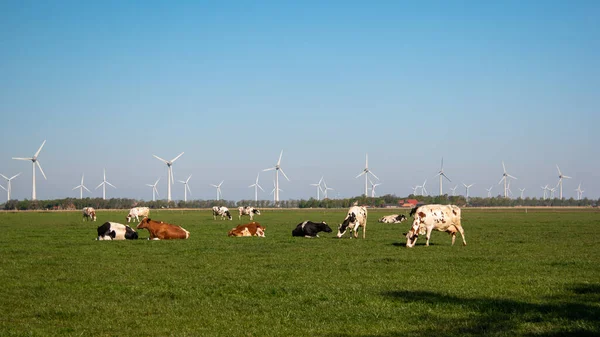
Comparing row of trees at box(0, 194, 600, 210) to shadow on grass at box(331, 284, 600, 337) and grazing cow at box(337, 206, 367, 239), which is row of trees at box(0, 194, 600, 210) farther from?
shadow on grass at box(331, 284, 600, 337)

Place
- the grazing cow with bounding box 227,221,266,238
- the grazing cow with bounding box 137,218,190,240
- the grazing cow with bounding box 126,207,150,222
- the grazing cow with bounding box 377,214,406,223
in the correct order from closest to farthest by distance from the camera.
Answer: the grazing cow with bounding box 137,218,190,240 → the grazing cow with bounding box 227,221,266,238 → the grazing cow with bounding box 377,214,406,223 → the grazing cow with bounding box 126,207,150,222

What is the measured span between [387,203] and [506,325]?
186m

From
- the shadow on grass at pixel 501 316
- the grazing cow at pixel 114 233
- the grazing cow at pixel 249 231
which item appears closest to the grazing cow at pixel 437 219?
the grazing cow at pixel 249 231

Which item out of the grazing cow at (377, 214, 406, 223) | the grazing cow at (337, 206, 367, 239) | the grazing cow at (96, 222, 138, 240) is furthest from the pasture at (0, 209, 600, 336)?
the grazing cow at (377, 214, 406, 223)

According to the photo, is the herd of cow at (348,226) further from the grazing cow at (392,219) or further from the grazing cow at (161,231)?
the grazing cow at (392,219)

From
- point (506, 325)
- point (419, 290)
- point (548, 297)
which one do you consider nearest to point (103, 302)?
point (419, 290)

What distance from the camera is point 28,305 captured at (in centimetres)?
1234

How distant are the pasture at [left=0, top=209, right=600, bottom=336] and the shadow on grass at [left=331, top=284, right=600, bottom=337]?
18mm

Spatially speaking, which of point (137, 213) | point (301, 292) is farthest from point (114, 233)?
point (137, 213)

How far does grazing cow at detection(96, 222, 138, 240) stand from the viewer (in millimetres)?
28453

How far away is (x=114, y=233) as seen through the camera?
93.6 feet

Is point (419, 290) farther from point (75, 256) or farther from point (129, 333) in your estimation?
point (75, 256)

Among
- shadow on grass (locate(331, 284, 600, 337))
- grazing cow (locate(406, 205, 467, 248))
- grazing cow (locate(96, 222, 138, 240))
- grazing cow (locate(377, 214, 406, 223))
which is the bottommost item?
shadow on grass (locate(331, 284, 600, 337))

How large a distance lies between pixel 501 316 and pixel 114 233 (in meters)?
21.0
